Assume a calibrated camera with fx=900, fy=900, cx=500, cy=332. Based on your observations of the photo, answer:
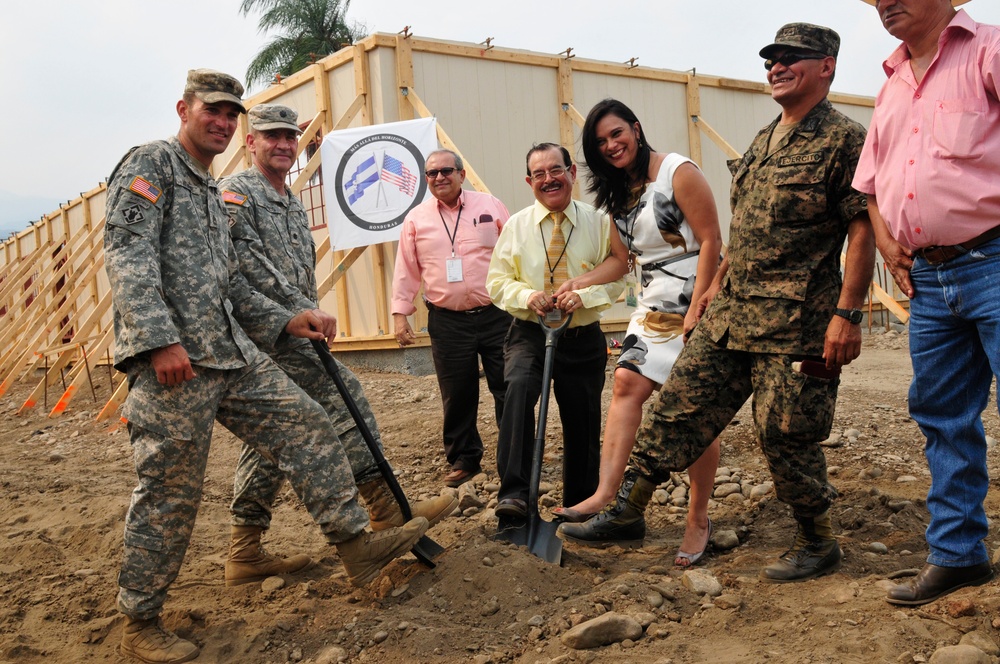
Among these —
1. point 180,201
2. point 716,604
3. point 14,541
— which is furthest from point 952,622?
point 14,541

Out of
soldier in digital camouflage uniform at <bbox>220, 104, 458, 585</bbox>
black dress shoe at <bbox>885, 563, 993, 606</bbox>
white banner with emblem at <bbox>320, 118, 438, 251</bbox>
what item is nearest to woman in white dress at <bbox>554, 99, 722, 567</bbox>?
soldier in digital camouflage uniform at <bbox>220, 104, 458, 585</bbox>

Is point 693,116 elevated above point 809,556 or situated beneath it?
elevated above

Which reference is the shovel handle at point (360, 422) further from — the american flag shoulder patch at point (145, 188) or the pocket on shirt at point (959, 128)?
the pocket on shirt at point (959, 128)

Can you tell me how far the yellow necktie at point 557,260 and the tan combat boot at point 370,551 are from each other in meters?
1.43

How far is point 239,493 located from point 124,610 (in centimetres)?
91

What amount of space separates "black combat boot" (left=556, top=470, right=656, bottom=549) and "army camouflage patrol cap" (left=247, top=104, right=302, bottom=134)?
2.24 meters

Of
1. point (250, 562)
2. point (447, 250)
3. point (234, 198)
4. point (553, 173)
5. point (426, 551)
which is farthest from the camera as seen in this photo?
point (447, 250)

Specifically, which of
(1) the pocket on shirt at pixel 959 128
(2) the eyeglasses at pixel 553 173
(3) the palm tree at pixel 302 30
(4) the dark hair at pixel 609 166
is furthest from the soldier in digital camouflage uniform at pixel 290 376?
(3) the palm tree at pixel 302 30

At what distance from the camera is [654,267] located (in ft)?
12.6

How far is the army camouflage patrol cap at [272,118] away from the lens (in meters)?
4.19

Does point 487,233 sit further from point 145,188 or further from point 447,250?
point 145,188

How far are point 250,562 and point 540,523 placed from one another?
49.5 inches

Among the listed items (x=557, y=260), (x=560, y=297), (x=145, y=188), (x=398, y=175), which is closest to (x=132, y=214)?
(x=145, y=188)

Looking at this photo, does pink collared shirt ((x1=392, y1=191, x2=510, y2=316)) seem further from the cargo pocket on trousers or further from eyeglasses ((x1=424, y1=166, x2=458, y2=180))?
the cargo pocket on trousers
